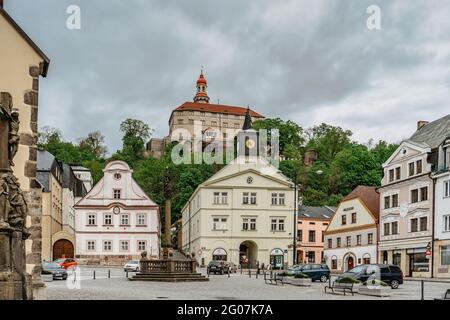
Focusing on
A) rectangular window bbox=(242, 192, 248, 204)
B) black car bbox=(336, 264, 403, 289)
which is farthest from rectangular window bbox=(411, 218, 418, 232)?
rectangular window bbox=(242, 192, 248, 204)

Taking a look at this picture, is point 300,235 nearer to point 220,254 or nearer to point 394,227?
point 220,254

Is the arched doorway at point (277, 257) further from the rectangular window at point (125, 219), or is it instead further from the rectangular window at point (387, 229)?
the rectangular window at point (387, 229)

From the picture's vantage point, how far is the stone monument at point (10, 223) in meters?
11.5

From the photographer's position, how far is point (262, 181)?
7706cm

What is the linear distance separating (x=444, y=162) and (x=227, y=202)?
105ft

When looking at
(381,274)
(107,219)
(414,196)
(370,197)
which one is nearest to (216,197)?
(107,219)

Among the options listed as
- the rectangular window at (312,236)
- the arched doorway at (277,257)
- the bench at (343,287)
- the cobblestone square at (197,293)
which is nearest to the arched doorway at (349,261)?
the arched doorway at (277,257)

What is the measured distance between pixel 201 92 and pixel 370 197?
121 meters

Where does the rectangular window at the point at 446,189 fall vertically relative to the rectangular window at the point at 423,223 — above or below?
above

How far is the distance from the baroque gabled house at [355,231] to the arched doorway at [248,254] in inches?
394

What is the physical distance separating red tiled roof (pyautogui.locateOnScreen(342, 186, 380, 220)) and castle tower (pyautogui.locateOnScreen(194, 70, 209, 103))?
117496 mm

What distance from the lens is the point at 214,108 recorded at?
6870 inches
